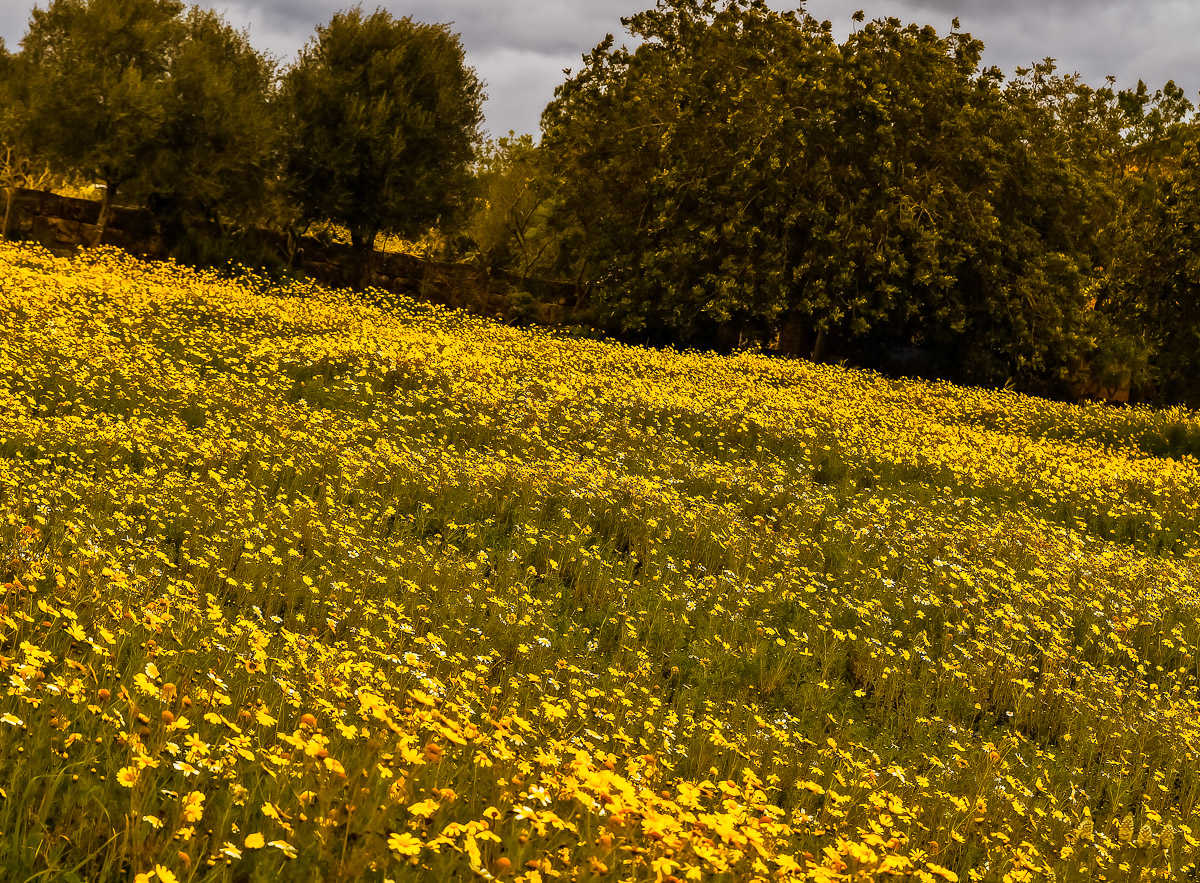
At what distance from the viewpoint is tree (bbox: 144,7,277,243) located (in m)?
26.0

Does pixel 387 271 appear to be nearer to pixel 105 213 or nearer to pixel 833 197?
pixel 105 213

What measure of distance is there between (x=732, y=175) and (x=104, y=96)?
602 inches

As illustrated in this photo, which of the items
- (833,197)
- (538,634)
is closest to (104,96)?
(833,197)

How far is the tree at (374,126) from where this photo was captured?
91.5ft

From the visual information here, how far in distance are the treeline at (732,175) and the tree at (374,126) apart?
0.25 ft

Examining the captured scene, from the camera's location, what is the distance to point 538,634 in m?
6.10

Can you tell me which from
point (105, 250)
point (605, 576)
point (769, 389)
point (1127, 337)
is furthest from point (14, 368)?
point (1127, 337)

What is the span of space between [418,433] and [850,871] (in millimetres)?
8113

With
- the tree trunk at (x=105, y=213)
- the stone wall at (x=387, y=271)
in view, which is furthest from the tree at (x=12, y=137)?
the tree trunk at (x=105, y=213)

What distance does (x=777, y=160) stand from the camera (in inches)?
944

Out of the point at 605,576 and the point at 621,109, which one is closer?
the point at 605,576

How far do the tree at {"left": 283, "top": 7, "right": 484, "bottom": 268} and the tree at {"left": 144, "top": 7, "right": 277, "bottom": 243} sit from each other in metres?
1.24

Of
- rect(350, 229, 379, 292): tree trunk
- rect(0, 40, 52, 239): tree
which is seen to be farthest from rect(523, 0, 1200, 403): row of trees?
rect(0, 40, 52, 239): tree

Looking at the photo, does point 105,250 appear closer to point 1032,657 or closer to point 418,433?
point 418,433
